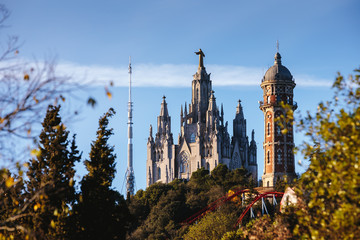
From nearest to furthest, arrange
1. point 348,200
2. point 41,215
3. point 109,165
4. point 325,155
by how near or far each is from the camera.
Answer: point 348,200 → point 325,155 → point 41,215 → point 109,165

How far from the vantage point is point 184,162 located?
12462cm

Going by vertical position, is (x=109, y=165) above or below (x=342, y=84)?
below

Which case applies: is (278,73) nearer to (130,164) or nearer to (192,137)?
(192,137)

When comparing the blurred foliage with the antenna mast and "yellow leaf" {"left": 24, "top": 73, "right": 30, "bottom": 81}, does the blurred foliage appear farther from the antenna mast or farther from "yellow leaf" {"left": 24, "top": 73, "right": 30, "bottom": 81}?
"yellow leaf" {"left": 24, "top": 73, "right": 30, "bottom": 81}

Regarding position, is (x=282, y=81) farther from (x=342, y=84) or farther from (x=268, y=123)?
(x=342, y=84)

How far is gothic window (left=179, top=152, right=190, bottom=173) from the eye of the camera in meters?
124

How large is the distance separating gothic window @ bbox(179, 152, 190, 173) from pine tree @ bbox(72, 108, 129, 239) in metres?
89.5

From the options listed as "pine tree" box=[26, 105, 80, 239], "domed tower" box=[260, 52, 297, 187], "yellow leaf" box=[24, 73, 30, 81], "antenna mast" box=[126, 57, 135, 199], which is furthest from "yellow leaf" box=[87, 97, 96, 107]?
"antenna mast" box=[126, 57, 135, 199]

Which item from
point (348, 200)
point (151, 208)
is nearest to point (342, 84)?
point (348, 200)

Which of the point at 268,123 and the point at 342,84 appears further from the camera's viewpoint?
the point at 268,123

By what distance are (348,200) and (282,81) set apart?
7541 centimetres

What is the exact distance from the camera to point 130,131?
5133 inches

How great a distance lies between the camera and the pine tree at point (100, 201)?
31.7 meters

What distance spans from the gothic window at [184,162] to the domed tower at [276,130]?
3132cm
